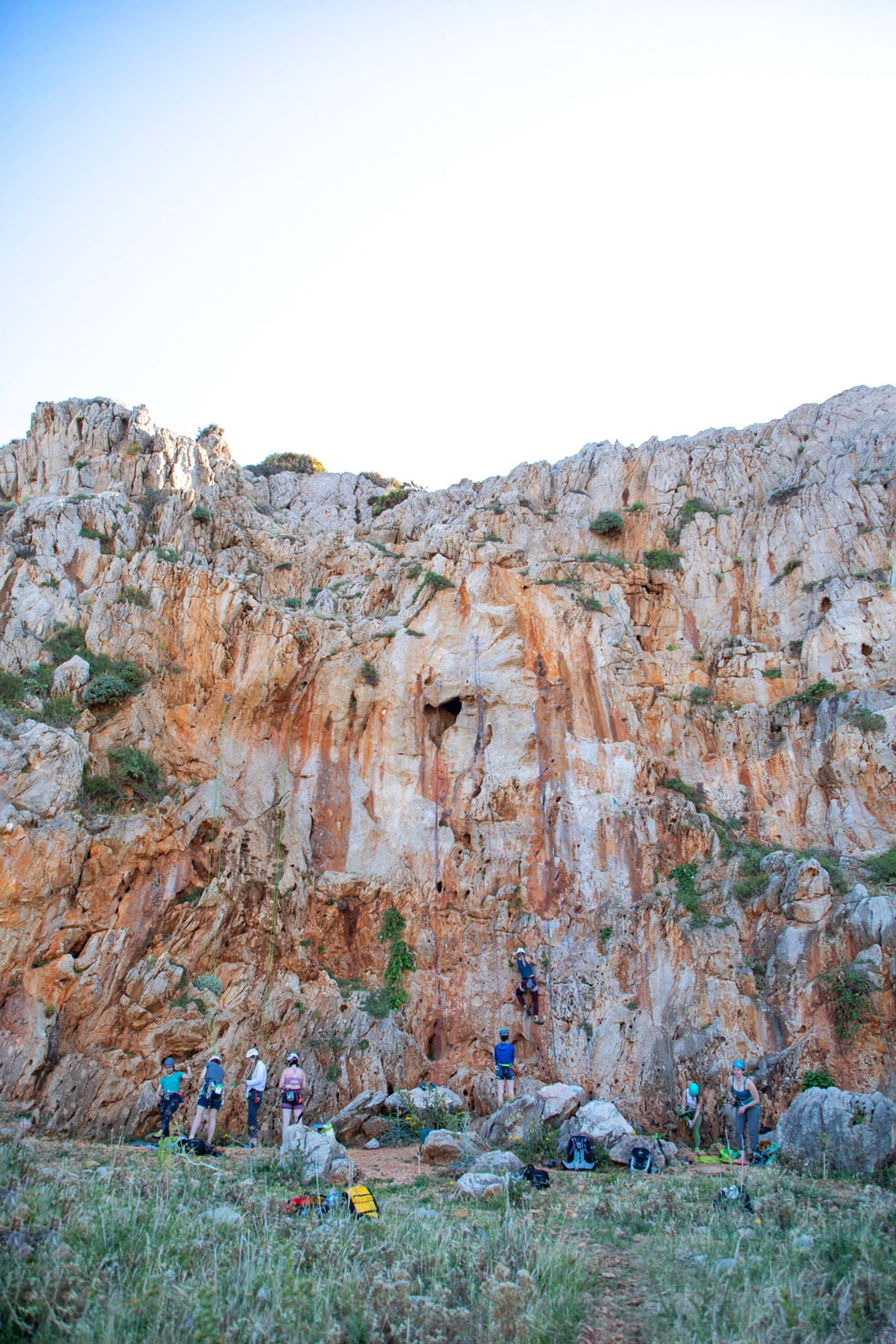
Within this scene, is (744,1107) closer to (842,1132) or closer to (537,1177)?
(842,1132)

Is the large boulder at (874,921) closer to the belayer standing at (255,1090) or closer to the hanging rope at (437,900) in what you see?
the hanging rope at (437,900)

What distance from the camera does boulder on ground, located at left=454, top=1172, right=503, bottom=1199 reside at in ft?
31.6

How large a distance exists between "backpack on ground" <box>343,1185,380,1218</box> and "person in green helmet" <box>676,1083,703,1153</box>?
8.89 m

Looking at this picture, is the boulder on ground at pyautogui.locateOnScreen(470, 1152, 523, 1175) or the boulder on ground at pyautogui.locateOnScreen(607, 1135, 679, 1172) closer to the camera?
the boulder on ground at pyautogui.locateOnScreen(470, 1152, 523, 1175)

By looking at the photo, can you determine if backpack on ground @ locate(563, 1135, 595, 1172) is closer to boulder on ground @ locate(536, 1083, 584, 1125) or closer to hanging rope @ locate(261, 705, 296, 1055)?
boulder on ground @ locate(536, 1083, 584, 1125)

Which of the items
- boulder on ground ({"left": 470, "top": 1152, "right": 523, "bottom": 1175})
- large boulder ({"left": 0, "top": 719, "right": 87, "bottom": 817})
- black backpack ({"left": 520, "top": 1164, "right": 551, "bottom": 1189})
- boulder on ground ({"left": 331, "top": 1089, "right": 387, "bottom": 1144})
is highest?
large boulder ({"left": 0, "top": 719, "right": 87, "bottom": 817})

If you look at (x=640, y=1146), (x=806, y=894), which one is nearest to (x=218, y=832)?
(x=640, y=1146)

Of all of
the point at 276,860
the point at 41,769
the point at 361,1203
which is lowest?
the point at 361,1203

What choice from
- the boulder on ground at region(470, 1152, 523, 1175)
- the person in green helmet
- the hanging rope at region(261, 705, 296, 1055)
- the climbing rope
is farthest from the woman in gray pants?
the climbing rope

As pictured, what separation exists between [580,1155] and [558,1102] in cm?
219

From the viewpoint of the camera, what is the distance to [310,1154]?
10555 millimetres

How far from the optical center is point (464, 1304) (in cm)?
600

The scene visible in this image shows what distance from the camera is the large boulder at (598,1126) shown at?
12648mm

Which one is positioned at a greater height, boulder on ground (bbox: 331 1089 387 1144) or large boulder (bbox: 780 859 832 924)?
large boulder (bbox: 780 859 832 924)
